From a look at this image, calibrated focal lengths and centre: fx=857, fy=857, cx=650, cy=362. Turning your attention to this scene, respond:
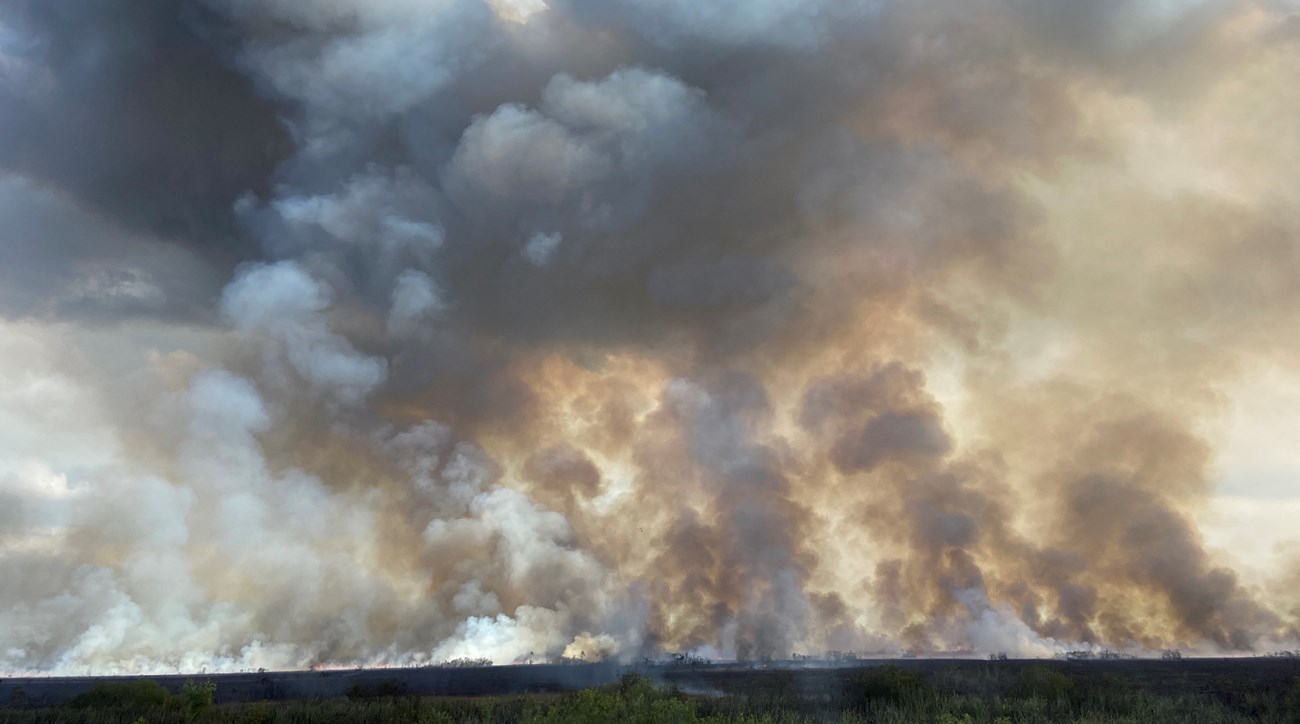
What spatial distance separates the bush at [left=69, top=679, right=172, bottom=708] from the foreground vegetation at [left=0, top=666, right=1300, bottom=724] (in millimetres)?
91

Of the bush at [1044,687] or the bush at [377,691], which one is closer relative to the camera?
the bush at [1044,687]

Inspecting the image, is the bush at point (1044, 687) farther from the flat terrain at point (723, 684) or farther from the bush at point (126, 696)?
the bush at point (126, 696)

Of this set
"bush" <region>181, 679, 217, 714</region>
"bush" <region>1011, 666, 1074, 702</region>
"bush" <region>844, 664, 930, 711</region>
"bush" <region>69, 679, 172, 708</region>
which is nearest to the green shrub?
"bush" <region>844, 664, 930, 711</region>

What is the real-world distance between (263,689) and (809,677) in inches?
2671

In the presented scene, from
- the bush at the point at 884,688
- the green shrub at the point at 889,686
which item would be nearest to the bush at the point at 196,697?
the bush at the point at 884,688

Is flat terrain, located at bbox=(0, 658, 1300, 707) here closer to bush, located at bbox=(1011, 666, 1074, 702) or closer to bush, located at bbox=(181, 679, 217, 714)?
bush, located at bbox=(1011, 666, 1074, 702)

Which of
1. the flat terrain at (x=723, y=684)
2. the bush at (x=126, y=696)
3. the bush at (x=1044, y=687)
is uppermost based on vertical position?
the bush at (x=126, y=696)

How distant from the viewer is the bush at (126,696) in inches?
2502

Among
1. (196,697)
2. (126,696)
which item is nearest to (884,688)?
(196,697)

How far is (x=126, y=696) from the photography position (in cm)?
6606

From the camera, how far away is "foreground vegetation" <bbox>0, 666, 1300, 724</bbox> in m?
51.5

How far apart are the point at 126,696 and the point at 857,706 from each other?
5564 cm

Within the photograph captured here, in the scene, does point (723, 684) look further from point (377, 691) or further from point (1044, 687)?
point (1044, 687)

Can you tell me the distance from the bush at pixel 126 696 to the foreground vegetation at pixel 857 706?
0.30 ft
